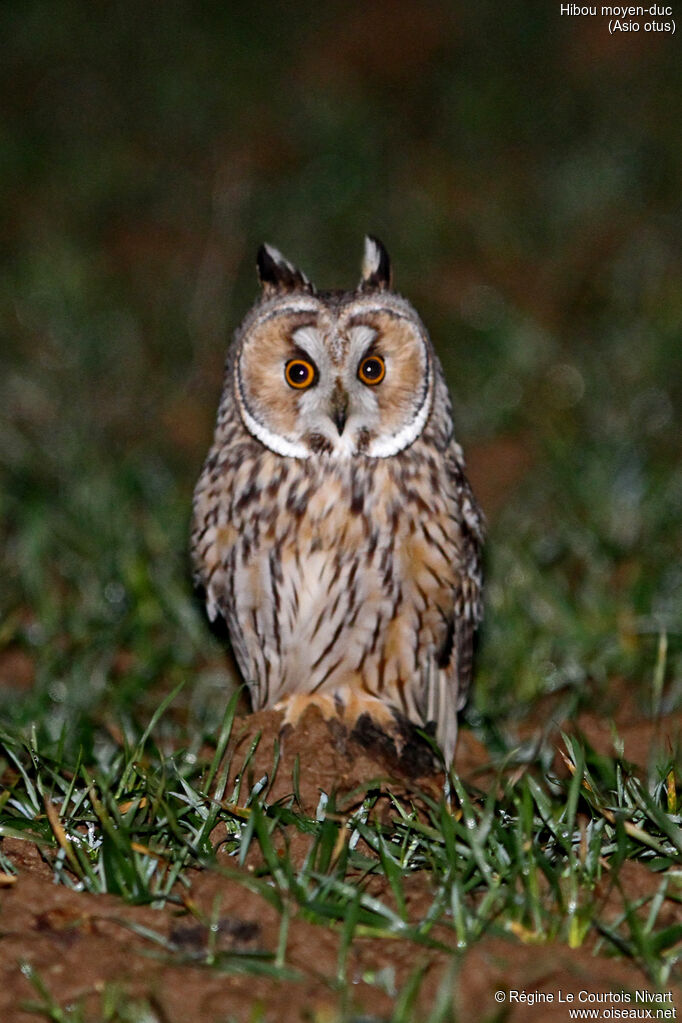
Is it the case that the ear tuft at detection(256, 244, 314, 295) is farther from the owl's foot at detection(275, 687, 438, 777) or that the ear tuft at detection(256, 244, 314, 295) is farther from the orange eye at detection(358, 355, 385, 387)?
the owl's foot at detection(275, 687, 438, 777)

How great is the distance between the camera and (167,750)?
3.66m

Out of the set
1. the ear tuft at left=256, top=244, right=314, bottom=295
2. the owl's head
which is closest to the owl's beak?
the owl's head

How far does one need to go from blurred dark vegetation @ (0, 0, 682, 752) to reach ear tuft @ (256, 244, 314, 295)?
143cm

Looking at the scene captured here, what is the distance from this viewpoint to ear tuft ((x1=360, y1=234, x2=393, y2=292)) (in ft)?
10.9

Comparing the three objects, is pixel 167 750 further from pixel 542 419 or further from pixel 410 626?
pixel 542 419

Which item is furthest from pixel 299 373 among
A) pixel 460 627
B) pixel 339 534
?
pixel 460 627

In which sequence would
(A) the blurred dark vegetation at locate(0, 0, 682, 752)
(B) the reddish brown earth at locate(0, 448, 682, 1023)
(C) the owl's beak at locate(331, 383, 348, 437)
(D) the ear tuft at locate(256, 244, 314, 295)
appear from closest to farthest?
(B) the reddish brown earth at locate(0, 448, 682, 1023) → (C) the owl's beak at locate(331, 383, 348, 437) → (D) the ear tuft at locate(256, 244, 314, 295) → (A) the blurred dark vegetation at locate(0, 0, 682, 752)

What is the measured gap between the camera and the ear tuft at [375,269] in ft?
10.9

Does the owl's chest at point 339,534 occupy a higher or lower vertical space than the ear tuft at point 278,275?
lower

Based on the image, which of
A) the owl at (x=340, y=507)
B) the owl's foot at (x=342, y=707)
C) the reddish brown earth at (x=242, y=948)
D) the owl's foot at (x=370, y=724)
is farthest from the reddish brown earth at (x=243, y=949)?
the owl at (x=340, y=507)

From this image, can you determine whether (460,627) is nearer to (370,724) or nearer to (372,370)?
(370,724)

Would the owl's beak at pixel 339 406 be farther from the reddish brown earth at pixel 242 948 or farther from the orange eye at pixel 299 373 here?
the reddish brown earth at pixel 242 948

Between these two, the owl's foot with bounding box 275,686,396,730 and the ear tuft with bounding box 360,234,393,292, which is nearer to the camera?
the ear tuft with bounding box 360,234,393,292

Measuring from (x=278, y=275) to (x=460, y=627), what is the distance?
119cm
